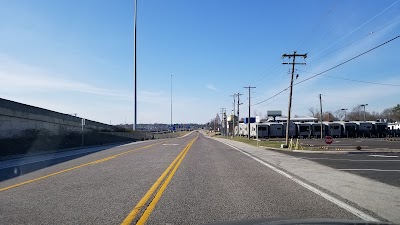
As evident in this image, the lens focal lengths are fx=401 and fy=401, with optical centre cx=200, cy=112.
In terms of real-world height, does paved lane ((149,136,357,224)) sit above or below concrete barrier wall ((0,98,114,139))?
below

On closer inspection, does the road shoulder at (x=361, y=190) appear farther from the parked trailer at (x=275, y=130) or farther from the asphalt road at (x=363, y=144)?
the parked trailer at (x=275, y=130)

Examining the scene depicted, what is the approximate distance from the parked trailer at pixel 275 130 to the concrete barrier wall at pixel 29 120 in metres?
47.9

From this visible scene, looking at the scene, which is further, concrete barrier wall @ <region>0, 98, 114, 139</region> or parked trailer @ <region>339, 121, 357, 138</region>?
parked trailer @ <region>339, 121, 357, 138</region>

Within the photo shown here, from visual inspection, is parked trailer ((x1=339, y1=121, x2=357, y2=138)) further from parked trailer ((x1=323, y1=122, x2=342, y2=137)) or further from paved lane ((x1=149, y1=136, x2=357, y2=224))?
paved lane ((x1=149, y1=136, x2=357, y2=224))

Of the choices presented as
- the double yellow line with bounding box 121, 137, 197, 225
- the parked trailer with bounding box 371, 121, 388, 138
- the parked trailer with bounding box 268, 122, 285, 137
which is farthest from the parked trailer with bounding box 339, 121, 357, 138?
the double yellow line with bounding box 121, 137, 197, 225

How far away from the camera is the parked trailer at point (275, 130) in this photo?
79812 mm

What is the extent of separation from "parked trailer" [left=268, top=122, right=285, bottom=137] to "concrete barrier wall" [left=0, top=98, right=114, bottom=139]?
47.9m

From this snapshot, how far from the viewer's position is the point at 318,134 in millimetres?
81500

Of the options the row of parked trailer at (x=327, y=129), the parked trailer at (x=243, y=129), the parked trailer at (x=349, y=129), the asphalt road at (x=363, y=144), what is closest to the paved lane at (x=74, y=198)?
the asphalt road at (x=363, y=144)

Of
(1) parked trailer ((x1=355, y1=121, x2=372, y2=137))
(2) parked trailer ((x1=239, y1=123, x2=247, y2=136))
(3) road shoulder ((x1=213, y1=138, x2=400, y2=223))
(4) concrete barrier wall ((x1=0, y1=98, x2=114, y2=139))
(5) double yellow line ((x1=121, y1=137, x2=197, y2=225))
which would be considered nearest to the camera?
(5) double yellow line ((x1=121, y1=137, x2=197, y2=225))

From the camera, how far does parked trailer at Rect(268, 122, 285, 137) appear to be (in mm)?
79812

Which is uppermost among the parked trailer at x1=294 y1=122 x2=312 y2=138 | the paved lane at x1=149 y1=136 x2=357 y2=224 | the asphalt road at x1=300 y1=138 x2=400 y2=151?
the parked trailer at x1=294 y1=122 x2=312 y2=138

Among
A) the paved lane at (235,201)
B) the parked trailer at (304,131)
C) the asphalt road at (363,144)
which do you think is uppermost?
the parked trailer at (304,131)

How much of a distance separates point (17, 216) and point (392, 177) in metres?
12.0
